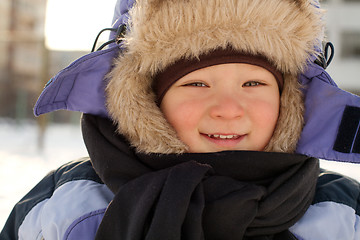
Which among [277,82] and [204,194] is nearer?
[204,194]

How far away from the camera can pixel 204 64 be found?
0.88 meters

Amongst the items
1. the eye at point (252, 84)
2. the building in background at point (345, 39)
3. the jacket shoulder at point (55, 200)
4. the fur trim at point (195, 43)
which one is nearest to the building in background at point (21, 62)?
the jacket shoulder at point (55, 200)

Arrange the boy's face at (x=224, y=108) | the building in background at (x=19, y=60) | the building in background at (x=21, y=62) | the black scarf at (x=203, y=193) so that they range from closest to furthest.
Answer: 1. the black scarf at (x=203, y=193)
2. the boy's face at (x=224, y=108)
3. the building in background at (x=21, y=62)
4. the building in background at (x=19, y=60)

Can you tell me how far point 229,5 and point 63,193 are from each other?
2.09ft

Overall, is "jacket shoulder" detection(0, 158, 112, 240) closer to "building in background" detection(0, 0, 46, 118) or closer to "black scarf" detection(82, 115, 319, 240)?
"black scarf" detection(82, 115, 319, 240)

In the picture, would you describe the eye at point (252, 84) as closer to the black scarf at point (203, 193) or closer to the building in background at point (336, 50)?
the black scarf at point (203, 193)

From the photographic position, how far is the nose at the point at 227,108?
848mm

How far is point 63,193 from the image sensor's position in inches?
38.9

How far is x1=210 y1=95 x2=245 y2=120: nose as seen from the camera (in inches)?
33.4

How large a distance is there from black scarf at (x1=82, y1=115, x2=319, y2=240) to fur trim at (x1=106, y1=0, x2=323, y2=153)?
0.06m

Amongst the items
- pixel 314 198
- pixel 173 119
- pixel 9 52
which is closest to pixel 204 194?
pixel 173 119

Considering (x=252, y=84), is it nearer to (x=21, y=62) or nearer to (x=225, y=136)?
(x=225, y=136)

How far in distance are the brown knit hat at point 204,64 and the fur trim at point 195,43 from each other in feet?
0.04

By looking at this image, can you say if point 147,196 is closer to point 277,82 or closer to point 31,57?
point 277,82
